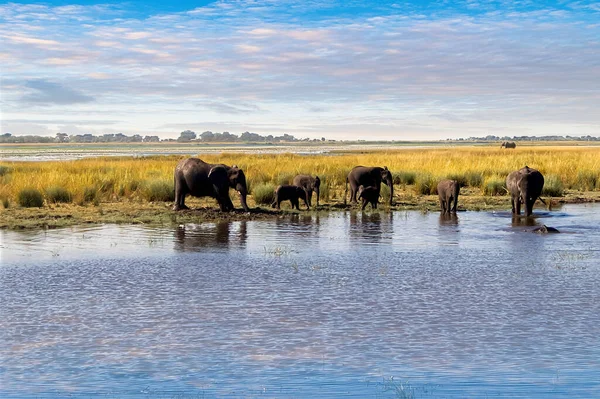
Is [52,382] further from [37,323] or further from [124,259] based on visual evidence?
[124,259]

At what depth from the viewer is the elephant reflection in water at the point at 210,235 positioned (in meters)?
15.1

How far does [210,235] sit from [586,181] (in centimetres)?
1891

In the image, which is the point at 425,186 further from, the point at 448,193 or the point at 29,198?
the point at 29,198

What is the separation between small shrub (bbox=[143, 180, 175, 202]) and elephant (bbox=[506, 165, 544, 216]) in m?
9.47

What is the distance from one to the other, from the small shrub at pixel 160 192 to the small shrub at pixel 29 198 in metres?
3.20

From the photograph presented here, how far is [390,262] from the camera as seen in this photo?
42.2 feet

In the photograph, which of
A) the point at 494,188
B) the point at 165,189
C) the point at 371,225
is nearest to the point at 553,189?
the point at 494,188

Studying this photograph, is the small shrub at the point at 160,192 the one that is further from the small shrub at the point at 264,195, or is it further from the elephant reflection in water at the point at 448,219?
the elephant reflection in water at the point at 448,219

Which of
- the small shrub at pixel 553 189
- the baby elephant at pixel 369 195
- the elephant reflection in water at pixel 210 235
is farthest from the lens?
the small shrub at pixel 553 189

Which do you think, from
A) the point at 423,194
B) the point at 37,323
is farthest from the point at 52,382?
the point at 423,194

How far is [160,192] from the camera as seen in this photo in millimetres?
24344

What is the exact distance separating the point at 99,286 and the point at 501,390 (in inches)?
236

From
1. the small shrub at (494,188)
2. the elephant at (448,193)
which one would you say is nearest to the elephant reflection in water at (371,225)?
the elephant at (448,193)

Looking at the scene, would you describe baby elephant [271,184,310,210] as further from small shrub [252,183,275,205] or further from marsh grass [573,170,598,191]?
marsh grass [573,170,598,191]
